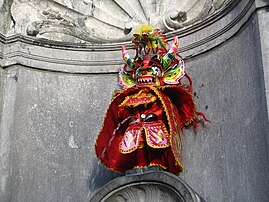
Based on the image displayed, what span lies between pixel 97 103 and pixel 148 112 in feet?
3.10

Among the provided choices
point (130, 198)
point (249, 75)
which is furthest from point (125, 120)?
point (249, 75)

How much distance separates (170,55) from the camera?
229 inches

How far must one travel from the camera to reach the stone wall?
5.14 metres

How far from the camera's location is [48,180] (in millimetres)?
5941

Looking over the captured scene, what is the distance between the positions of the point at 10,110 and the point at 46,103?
40 centimetres

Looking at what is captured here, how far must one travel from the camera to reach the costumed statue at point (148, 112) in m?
5.43

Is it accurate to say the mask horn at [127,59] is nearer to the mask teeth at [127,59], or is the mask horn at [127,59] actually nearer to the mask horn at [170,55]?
the mask teeth at [127,59]

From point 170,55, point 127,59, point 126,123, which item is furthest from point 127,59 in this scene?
point 126,123

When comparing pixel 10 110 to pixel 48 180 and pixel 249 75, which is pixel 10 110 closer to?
pixel 48 180

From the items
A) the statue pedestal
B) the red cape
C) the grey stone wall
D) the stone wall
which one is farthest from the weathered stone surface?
the statue pedestal

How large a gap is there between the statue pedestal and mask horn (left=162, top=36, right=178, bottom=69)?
1083 mm

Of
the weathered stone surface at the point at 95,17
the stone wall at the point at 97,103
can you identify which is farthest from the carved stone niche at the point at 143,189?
the weathered stone surface at the point at 95,17

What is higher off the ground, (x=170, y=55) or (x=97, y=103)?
(x=170, y=55)

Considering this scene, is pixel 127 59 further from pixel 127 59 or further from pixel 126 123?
→ pixel 126 123
